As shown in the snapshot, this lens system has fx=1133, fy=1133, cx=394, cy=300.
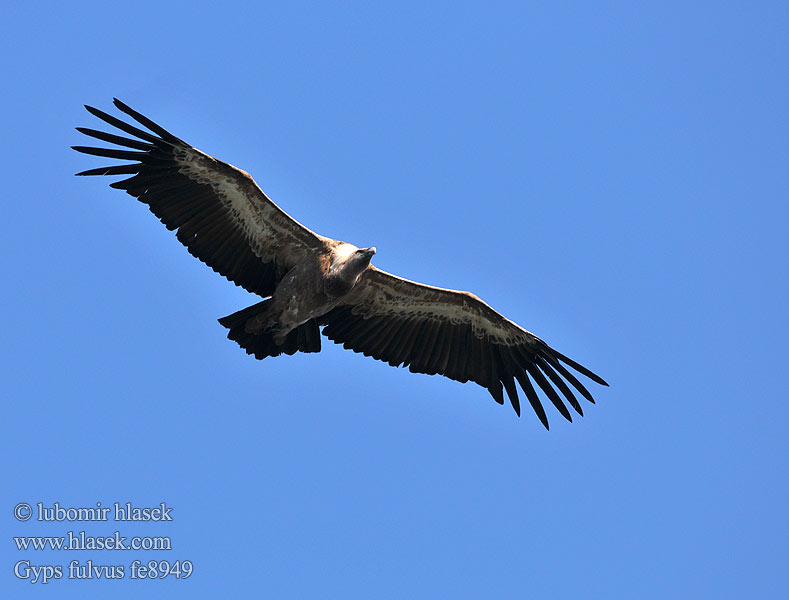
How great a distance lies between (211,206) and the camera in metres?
16.3

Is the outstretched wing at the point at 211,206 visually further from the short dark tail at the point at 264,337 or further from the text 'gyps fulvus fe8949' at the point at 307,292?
the short dark tail at the point at 264,337

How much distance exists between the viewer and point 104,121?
15305 millimetres

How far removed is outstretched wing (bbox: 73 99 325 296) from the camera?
15875 millimetres

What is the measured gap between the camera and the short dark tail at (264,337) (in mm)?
16312

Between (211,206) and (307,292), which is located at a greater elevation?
(211,206)

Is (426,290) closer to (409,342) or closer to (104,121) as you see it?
(409,342)

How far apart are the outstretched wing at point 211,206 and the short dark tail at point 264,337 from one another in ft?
1.92

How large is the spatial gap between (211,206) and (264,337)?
204cm

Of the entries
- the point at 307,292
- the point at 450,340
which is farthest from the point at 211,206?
the point at 450,340

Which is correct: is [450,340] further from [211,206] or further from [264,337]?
[211,206]

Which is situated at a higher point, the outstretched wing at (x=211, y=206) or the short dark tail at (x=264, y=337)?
the outstretched wing at (x=211, y=206)


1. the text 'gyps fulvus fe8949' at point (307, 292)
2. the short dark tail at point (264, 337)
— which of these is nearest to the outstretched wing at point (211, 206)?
the text 'gyps fulvus fe8949' at point (307, 292)

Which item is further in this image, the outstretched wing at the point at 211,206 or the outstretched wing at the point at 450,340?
A: the outstretched wing at the point at 450,340

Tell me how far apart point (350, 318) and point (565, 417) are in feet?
12.3
